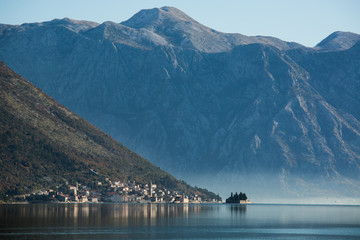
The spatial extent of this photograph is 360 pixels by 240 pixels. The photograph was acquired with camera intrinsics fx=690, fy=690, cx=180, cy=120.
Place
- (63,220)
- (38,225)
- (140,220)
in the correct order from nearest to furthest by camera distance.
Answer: (38,225), (63,220), (140,220)

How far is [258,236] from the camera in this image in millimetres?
155125

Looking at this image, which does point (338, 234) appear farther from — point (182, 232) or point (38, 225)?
point (38, 225)

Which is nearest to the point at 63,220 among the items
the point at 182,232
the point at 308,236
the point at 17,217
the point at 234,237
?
the point at 17,217

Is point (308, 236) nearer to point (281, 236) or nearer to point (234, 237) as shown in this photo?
point (281, 236)

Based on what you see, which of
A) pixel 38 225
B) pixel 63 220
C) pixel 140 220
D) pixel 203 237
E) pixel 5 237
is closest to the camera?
pixel 5 237

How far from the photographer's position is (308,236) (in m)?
156

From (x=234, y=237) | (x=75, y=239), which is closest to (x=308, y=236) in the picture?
(x=234, y=237)

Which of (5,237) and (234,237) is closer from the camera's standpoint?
(5,237)

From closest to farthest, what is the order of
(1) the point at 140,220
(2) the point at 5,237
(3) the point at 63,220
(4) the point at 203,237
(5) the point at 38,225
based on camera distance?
(2) the point at 5,237, (4) the point at 203,237, (5) the point at 38,225, (3) the point at 63,220, (1) the point at 140,220

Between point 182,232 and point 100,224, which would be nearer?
point 182,232

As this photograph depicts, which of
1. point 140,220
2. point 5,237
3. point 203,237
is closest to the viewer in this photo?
point 5,237

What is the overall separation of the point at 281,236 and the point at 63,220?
57.6 metres

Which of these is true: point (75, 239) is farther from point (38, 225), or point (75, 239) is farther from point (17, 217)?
point (17, 217)

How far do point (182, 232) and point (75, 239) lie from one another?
3281cm
